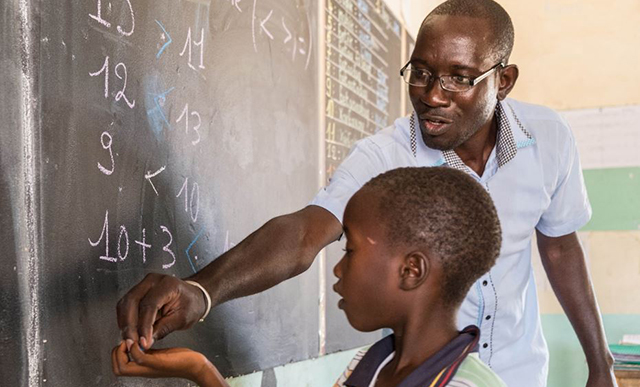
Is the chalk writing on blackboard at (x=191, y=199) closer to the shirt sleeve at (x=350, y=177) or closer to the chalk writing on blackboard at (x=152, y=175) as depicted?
the chalk writing on blackboard at (x=152, y=175)

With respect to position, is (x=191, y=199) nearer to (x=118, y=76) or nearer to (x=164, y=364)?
(x=118, y=76)

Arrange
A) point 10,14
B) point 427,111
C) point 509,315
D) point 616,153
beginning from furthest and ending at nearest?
point 616,153, point 509,315, point 427,111, point 10,14

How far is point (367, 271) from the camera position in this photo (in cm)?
118

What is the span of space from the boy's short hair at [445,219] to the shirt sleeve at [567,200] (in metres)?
0.85

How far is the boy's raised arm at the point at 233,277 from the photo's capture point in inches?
40.7

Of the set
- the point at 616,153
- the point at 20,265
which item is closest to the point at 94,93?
the point at 20,265

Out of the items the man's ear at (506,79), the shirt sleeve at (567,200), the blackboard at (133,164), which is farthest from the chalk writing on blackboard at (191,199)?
the shirt sleeve at (567,200)

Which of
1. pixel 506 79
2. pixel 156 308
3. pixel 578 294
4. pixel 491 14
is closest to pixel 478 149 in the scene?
pixel 506 79

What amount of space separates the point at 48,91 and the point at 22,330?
0.40 meters

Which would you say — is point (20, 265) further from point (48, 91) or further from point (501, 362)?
point (501, 362)

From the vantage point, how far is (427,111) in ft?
5.42

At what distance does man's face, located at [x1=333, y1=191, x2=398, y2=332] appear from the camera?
1168mm

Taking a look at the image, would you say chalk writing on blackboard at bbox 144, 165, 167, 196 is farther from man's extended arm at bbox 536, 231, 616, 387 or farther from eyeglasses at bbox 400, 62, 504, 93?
man's extended arm at bbox 536, 231, 616, 387

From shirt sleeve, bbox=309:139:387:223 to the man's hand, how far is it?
0.50m
